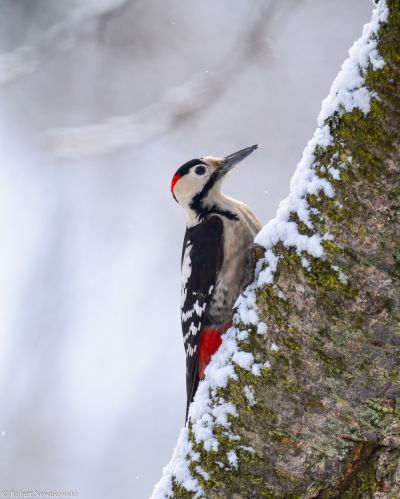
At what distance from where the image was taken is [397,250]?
1.67 meters

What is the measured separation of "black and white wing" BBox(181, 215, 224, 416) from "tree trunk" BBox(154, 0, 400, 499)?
40.6 inches

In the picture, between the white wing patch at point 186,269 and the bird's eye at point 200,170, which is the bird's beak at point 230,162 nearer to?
the bird's eye at point 200,170

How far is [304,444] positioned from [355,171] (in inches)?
30.0

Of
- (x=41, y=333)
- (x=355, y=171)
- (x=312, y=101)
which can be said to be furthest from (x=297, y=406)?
(x=41, y=333)

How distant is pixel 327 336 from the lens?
1.81 meters

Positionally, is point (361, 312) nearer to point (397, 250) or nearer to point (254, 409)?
point (397, 250)

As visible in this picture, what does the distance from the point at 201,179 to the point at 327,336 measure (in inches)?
75.0

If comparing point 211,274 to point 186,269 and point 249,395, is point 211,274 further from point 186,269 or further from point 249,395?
point 249,395

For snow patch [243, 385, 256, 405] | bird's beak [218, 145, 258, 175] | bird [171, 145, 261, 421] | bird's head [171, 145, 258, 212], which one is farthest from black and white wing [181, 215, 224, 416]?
snow patch [243, 385, 256, 405]

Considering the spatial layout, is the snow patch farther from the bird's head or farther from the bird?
the bird's head

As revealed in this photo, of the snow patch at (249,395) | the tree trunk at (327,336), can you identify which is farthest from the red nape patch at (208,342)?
the snow patch at (249,395)

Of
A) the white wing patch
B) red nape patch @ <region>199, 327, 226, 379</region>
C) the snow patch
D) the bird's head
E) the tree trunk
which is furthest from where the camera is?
the bird's head

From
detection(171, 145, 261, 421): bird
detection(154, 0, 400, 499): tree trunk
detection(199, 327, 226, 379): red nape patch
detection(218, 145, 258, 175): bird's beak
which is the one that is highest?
detection(218, 145, 258, 175): bird's beak

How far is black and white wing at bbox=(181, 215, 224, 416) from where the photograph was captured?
3.18m
